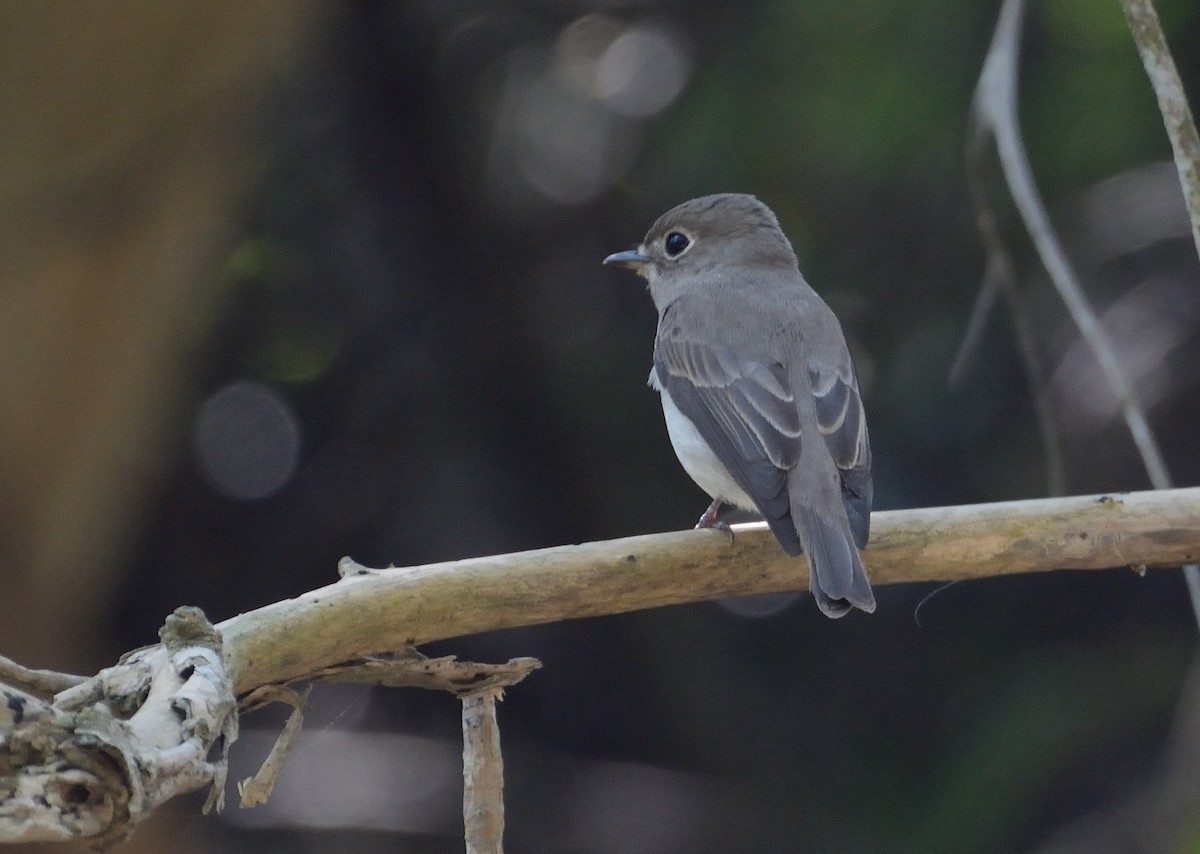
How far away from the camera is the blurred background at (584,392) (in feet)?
20.1

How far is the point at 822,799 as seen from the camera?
258 inches

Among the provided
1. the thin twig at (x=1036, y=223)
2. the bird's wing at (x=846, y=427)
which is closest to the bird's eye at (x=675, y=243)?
the bird's wing at (x=846, y=427)

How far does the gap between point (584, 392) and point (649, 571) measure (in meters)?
3.34

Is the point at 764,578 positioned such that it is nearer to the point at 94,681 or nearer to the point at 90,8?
the point at 94,681

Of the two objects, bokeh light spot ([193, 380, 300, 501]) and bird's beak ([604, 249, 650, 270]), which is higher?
bokeh light spot ([193, 380, 300, 501])

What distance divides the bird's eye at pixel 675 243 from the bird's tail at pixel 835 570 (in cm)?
194

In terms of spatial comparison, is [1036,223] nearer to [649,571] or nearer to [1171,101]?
[1171,101]

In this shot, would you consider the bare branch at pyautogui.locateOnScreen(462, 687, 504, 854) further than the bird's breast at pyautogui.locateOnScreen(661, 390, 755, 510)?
No

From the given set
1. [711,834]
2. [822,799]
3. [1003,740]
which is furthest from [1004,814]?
[711,834]

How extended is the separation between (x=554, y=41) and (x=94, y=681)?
509 centimetres

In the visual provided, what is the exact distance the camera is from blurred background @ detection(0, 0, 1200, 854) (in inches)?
241

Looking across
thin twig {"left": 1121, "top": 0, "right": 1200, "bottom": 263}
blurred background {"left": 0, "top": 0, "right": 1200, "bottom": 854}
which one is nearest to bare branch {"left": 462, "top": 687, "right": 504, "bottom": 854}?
thin twig {"left": 1121, "top": 0, "right": 1200, "bottom": 263}

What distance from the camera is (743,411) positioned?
4.45m

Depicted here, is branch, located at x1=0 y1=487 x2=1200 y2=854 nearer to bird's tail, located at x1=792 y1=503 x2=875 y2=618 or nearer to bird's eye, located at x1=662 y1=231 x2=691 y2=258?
bird's tail, located at x1=792 y1=503 x2=875 y2=618
